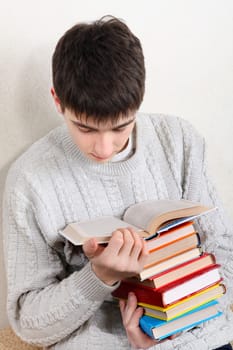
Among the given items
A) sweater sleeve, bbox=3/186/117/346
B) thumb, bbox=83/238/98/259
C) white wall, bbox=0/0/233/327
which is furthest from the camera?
white wall, bbox=0/0/233/327

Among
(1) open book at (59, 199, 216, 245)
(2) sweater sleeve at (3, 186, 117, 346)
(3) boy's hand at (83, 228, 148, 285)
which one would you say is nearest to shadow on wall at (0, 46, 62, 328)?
(2) sweater sleeve at (3, 186, 117, 346)

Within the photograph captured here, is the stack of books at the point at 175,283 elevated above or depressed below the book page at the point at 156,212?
below

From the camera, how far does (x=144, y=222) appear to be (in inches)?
42.9

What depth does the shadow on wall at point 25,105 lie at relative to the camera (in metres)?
1.27

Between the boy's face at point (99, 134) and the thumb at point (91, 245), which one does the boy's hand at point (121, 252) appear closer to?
the thumb at point (91, 245)

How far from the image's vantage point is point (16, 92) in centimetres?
128

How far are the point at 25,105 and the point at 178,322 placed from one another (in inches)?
23.0

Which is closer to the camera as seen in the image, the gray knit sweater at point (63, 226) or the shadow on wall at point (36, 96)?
the gray knit sweater at point (63, 226)

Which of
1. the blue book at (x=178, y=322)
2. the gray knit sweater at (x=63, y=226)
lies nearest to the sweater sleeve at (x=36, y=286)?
the gray knit sweater at (x=63, y=226)

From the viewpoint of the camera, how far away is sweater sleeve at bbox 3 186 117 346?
1.12 m

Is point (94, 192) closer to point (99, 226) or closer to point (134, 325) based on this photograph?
point (99, 226)

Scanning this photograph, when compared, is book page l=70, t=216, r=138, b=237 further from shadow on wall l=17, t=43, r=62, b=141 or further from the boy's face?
shadow on wall l=17, t=43, r=62, b=141

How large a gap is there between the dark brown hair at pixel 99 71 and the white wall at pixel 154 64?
0.71 ft

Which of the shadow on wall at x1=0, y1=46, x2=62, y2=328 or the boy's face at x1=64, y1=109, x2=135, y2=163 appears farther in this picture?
the shadow on wall at x1=0, y1=46, x2=62, y2=328
